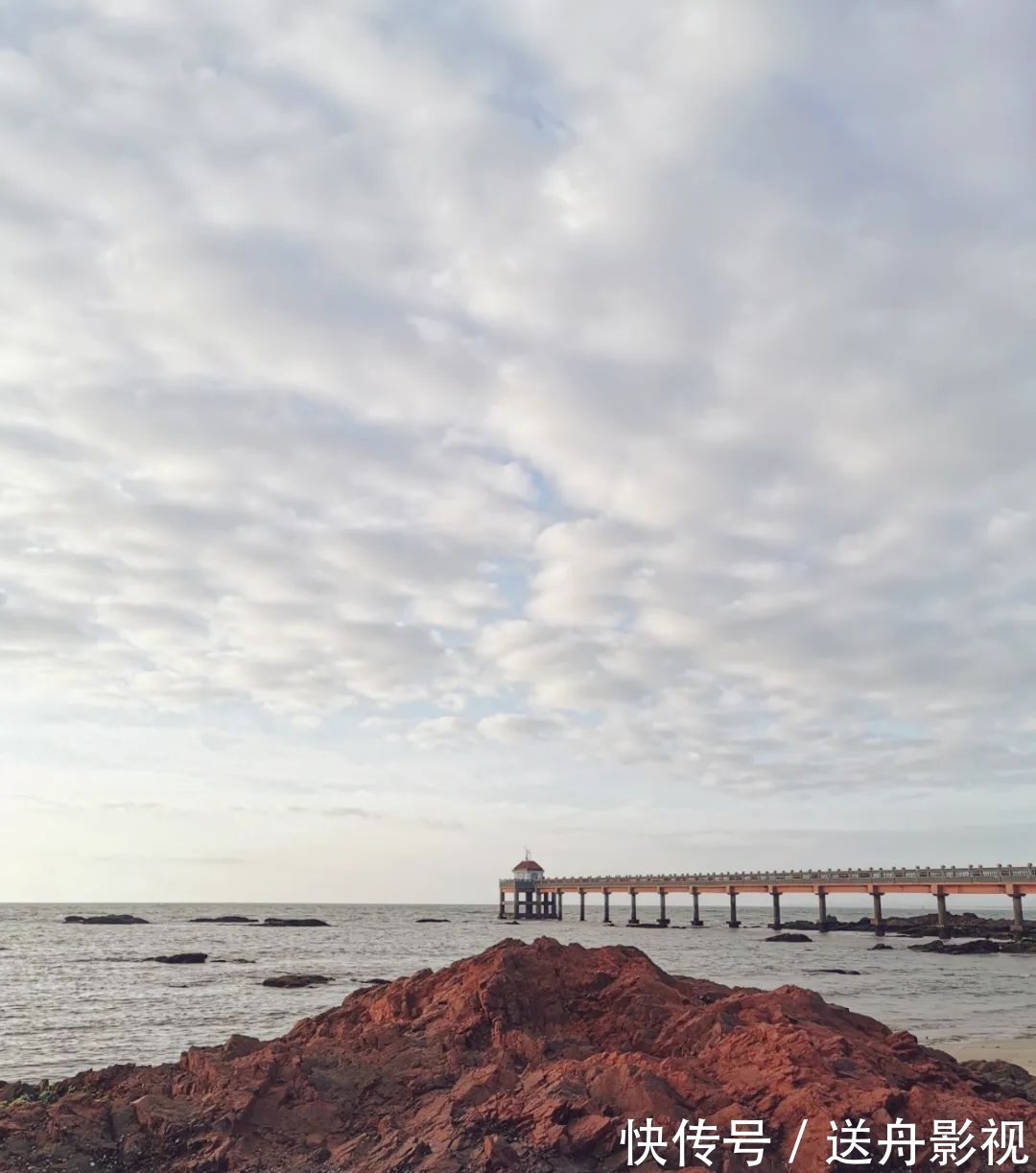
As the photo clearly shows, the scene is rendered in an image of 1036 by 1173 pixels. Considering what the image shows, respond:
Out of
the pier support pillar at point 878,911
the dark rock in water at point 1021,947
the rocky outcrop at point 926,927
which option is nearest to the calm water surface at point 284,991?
the pier support pillar at point 878,911

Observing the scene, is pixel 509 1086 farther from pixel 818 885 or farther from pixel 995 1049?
pixel 818 885

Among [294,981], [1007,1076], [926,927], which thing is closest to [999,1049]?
[1007,1076]

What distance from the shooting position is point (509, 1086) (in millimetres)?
11977

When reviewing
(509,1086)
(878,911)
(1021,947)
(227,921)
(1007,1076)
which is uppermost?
(509,1086)

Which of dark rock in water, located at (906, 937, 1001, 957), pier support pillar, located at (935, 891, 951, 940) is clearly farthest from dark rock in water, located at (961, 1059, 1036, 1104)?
pier support pillar, located at (935, 891, 951, 940)

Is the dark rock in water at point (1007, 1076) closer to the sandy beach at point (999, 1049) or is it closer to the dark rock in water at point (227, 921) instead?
the sandy beach at point (999, 1049)

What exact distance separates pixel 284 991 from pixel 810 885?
199 ft

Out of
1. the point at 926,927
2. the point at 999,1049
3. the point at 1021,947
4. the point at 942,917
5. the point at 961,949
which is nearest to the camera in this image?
the point at 999,1049

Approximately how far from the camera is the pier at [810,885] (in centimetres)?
6894

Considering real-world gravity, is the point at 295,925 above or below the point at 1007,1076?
below

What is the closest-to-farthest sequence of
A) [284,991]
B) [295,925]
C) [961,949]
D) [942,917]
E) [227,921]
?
[284,991] → [961,949] → [942,917] → [295,925] → [227,921]

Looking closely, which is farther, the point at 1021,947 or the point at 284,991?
the point at 1021,947

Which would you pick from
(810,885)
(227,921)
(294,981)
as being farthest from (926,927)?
(227,921)

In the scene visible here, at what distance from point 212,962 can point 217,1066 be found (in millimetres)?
53418
